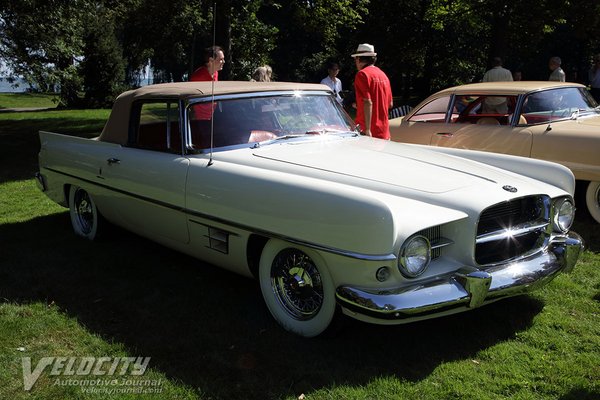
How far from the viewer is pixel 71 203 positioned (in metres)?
5.95

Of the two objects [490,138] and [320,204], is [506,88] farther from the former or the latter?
[320,204]

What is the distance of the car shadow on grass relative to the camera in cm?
329

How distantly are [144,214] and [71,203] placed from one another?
161 centimetres

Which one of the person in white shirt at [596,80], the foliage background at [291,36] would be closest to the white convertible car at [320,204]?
the person in white shirt at [596,80]

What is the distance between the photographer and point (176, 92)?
4668 millimetres

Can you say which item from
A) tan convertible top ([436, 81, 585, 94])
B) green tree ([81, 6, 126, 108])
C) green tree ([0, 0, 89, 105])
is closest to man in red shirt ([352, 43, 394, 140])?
tan convertible top ([436, 81, 585, 94])

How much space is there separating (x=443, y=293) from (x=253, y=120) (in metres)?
2.06

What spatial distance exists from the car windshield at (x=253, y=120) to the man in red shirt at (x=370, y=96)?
4.93 feet

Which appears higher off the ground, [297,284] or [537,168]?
[537,168]

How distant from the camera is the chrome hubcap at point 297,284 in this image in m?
3.57

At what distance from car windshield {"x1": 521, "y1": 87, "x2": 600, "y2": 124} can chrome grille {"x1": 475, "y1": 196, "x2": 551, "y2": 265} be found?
3.32 meters

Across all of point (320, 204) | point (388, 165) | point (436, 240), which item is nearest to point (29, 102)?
point (388, 165)

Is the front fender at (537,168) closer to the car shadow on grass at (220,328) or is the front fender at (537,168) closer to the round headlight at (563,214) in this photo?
the round headlight at (563,214)

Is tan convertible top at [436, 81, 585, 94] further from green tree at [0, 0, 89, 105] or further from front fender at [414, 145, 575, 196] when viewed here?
green tree at [0, 0, 89, 105]
